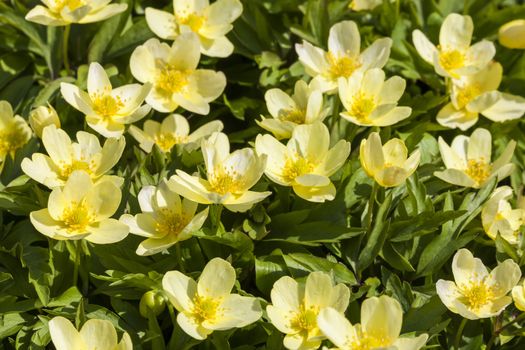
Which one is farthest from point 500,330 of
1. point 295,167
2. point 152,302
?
point 152,302

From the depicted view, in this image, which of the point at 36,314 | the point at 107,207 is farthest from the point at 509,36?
the point at 36,314

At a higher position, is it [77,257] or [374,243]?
[77,257]

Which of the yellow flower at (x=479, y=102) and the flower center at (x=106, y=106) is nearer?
the flower center at (x=106, y=106)

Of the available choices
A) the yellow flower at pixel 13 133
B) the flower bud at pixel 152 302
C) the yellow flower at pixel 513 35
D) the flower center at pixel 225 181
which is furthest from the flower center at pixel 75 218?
the yellow flower at pixel 513 35

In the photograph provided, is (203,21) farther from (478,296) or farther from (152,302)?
(478,296)

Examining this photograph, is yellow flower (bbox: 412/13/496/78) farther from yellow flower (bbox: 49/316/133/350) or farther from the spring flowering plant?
yellow flower (bbox: 49/316/133/350)

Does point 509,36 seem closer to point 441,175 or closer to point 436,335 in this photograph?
point 441,175

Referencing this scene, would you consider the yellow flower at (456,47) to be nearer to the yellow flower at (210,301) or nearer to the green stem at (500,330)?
the green stem at (500,330)
